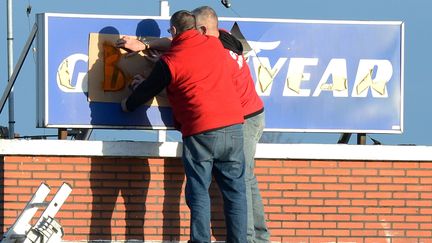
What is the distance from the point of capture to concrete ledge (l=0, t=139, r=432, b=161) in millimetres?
10305

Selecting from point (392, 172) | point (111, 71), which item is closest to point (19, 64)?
point (111, 71)

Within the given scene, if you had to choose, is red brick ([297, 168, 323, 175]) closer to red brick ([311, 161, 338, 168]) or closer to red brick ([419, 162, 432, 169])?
red brick ([311, 161, 338, 168])

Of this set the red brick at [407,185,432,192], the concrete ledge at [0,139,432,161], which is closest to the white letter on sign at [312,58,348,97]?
the concrete ledge at [0,139,432,161]

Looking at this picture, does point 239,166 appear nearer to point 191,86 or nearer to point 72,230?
point 191,86

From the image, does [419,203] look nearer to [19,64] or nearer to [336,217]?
[336,217]

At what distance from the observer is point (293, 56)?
35.8 feet

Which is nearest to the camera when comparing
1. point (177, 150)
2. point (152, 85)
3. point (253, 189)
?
point (152, 85)

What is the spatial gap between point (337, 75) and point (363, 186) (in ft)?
3.43

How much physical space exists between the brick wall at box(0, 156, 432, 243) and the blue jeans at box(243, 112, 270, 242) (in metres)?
0.45

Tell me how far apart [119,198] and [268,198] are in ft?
4.37

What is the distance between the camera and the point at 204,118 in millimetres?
9328

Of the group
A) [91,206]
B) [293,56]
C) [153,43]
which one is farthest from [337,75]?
[91,206]

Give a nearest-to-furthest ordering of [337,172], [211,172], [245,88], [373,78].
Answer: [211,172], [245,88], [337,172], [373,78]

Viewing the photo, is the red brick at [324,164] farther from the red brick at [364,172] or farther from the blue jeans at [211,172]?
the blue jeans at [211,172]
